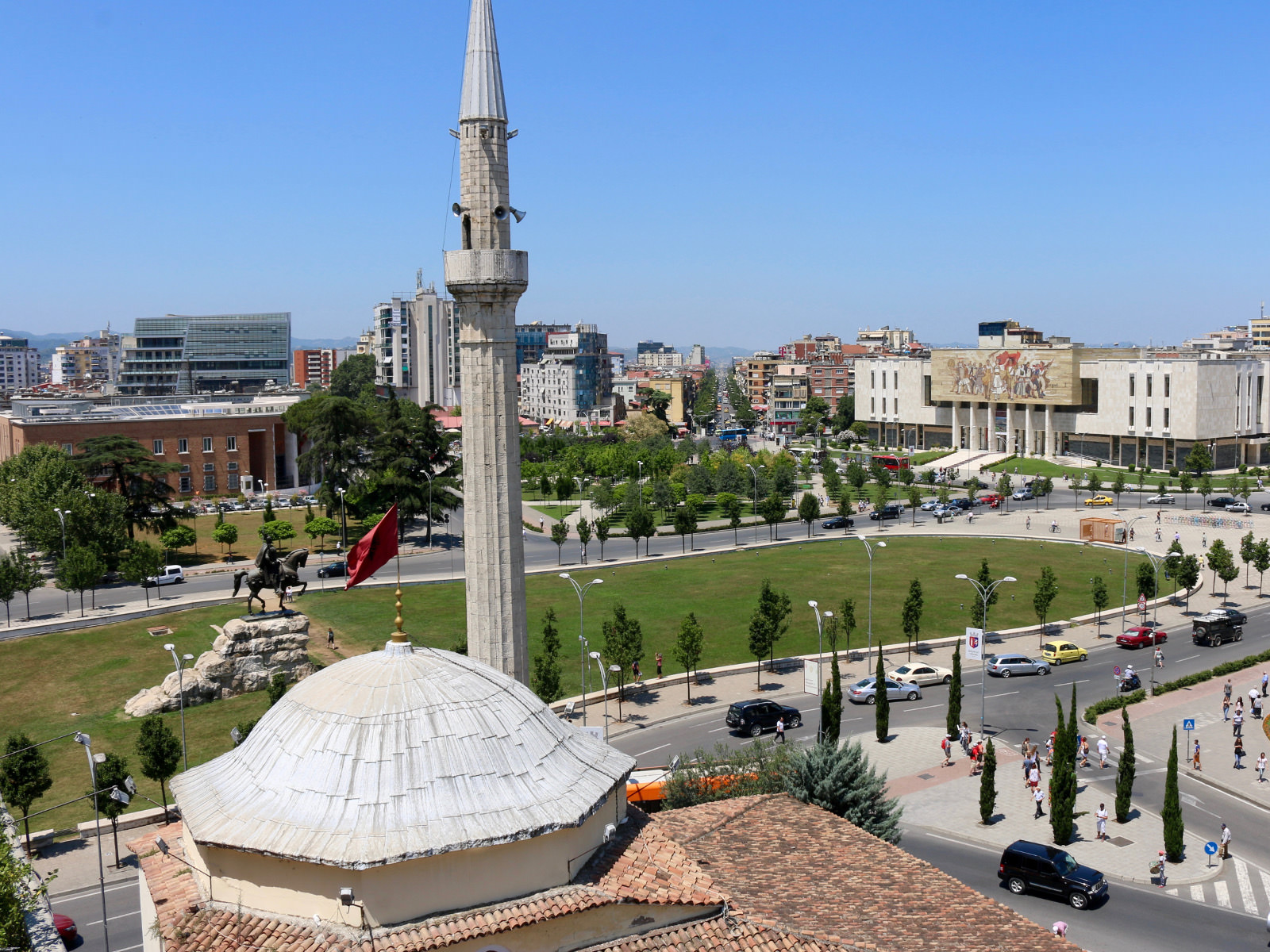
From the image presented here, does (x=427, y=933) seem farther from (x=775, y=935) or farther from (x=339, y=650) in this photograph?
(x=339, y=650)

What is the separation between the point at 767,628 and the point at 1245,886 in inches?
827

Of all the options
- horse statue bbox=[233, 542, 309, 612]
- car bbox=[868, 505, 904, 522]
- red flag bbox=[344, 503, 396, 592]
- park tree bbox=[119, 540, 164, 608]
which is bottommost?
car bbox=[868, 505, 904, 522]

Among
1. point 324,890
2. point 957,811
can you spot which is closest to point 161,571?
point 957,811

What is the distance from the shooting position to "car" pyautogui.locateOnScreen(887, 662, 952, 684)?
44.9 metres

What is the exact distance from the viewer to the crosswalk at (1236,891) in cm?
2634

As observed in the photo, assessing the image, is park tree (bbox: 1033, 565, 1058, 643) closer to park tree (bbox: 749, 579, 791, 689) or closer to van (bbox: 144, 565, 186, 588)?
park tree (bbox: 749, 579, 791, 689)

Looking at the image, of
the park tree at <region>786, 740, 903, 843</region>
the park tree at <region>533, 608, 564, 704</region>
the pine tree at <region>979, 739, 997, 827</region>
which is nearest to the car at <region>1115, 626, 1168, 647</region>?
the pine tree at <region>979, 739, 997, 827</region>

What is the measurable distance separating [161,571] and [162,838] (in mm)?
47668

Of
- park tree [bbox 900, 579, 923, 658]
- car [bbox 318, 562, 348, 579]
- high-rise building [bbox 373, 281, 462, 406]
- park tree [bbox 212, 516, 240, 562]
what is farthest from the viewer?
high-rise building [bbox 373, 281, 462, 406]

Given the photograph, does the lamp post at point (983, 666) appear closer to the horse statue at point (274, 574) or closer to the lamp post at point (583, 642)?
the lamp post at point (583, 642)

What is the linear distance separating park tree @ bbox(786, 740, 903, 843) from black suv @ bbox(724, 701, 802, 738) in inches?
517

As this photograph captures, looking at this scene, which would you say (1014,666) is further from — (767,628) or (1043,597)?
(767,628)

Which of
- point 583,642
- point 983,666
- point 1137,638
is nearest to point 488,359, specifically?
point 583,642

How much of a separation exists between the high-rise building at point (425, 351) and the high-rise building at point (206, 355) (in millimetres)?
19288
